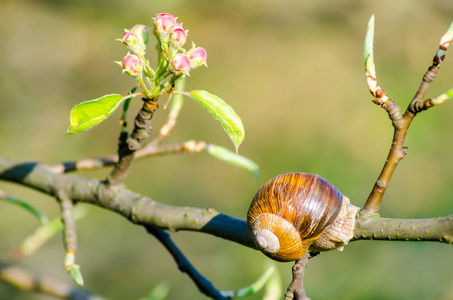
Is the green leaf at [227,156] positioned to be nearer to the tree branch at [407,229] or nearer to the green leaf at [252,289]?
the green leaf at [252,289]

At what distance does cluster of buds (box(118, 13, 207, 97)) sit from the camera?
0.76 m

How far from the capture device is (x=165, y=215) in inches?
35.5

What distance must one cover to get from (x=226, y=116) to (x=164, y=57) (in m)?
0.13

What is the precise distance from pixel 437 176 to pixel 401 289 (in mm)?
756

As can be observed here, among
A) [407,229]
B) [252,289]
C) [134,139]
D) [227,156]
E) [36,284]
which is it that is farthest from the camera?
[36,284]

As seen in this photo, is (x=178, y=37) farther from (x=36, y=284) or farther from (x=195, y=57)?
(x=36, y=284)

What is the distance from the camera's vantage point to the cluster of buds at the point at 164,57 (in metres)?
0.76

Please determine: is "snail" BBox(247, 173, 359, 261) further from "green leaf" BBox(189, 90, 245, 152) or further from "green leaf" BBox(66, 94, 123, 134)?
"green leaf" BBox(66, 94, 123, 134)

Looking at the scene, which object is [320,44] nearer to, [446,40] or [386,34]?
[386,34]

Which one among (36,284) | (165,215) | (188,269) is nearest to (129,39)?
(165,215)

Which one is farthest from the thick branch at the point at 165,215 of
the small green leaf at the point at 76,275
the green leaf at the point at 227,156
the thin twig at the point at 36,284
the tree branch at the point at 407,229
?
the thin twig at the point at 36,284

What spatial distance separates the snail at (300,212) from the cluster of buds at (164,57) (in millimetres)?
219

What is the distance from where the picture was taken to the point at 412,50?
3242mm

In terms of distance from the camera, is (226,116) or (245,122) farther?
(245,122)
